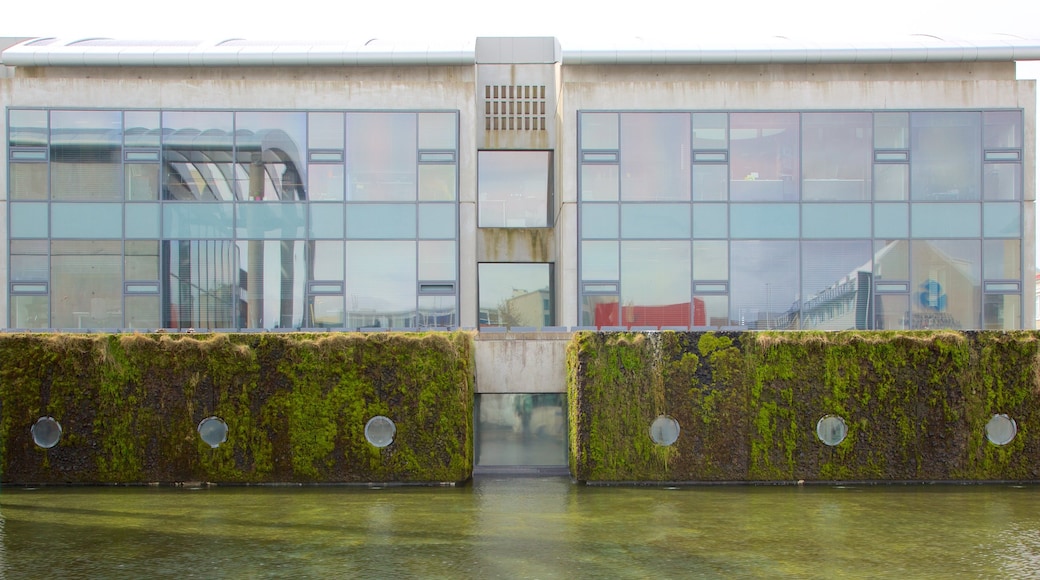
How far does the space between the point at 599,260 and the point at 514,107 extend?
517 centimetres

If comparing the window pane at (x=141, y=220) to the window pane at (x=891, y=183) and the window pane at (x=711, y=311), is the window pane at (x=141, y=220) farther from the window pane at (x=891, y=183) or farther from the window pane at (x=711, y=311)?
the window pane at (x=891, y=183)

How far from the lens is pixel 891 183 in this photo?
24312mm

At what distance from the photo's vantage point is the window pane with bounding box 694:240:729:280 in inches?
953

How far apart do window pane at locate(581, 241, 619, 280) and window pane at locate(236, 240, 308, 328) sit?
683 cm

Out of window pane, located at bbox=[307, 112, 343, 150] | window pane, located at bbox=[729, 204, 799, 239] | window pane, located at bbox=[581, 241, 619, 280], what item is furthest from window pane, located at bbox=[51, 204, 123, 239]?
window pane, located at bbox=[729, 204, 799, 239]

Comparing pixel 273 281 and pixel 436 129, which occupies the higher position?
pixel 436 129

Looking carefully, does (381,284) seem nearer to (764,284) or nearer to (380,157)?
(380,157)

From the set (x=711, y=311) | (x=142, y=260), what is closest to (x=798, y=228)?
(x=711, y=311)

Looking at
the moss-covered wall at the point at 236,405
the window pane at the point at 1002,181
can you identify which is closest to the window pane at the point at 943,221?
the window pane at the point at 1002,181

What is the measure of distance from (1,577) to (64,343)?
928 centimetres

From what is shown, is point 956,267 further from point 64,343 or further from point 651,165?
point 64,343

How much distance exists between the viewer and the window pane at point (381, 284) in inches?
955

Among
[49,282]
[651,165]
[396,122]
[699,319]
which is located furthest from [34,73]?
[699,319]

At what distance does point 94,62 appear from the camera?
25.5m
